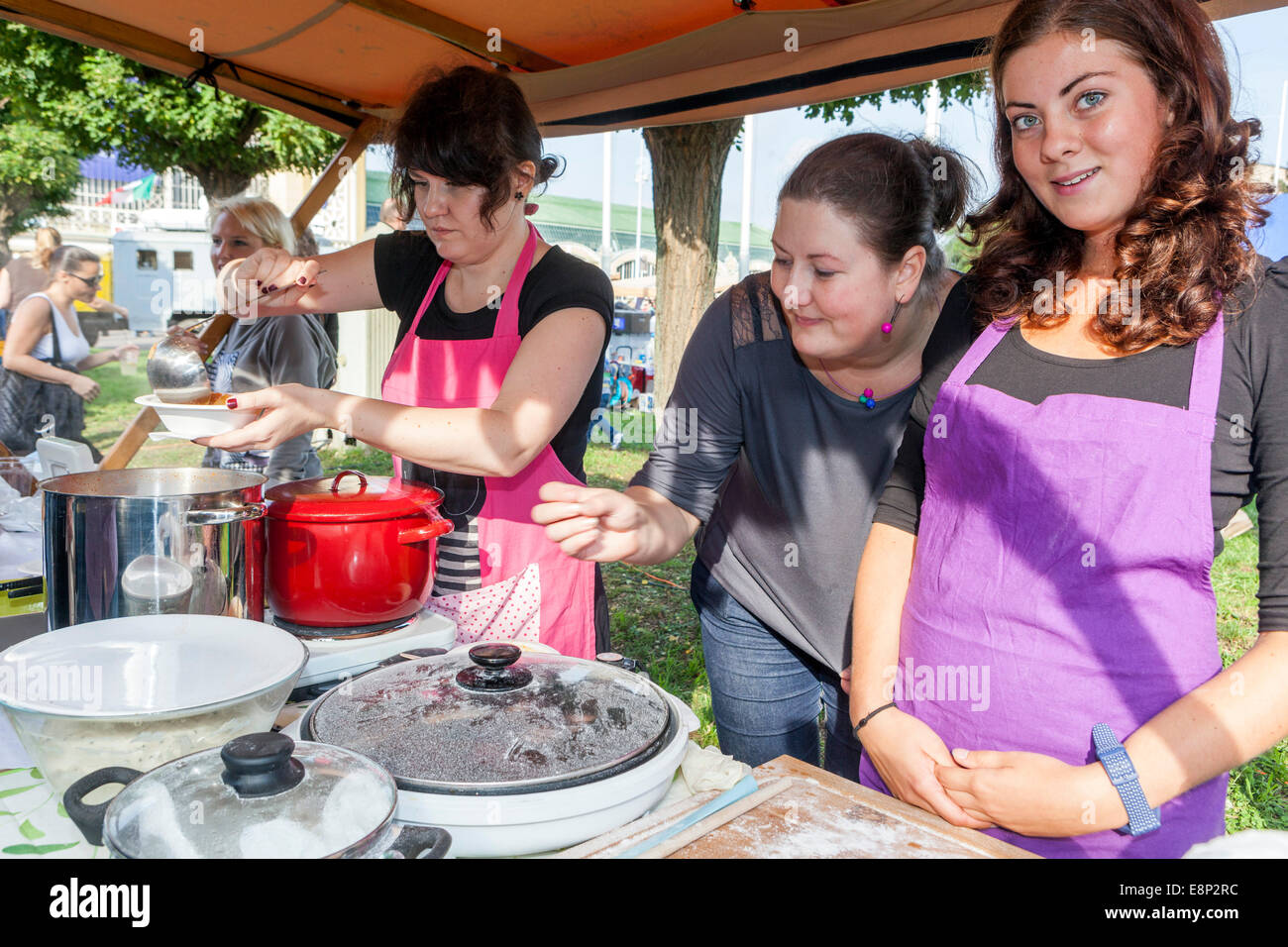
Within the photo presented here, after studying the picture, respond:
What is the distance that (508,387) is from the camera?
1.80m

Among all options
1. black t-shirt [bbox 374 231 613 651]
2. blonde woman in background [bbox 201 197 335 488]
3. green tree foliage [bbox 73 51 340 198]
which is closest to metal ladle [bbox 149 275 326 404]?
black t-shirt [bbox 374 231 613 651]

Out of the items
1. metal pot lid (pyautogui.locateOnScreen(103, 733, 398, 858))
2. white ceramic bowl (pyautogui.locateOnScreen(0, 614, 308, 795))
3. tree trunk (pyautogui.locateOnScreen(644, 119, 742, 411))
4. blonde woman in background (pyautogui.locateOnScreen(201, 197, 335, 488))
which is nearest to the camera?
metal pot lid (pyautogui.locateOnScreen(103, 733, 398, 858))

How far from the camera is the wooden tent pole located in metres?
4.02

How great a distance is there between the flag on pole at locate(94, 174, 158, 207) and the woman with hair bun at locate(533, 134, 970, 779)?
3775cm

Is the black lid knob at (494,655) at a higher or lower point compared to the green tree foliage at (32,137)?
lower

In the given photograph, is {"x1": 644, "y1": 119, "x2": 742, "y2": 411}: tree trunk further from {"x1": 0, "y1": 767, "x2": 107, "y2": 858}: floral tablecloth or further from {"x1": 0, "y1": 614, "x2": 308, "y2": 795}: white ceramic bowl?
{"x1": 0, "y1": 767, "x2": 107, "y2": 858}: floral tablecloth

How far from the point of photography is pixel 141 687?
1.10 meters

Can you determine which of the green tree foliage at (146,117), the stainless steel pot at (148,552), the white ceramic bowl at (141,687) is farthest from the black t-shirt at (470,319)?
the green tree foliage at (146,117)

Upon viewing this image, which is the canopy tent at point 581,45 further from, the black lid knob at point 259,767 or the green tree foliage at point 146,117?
the green tree foliage at point 146,117

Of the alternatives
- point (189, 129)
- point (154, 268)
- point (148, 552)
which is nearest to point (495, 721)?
point (148, 552)

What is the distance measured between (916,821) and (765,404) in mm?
977

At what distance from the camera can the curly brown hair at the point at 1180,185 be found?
1.27 metres

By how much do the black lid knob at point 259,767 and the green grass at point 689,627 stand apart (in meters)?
1.57

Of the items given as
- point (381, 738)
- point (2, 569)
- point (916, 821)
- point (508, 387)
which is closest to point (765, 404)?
point (508, 387)
